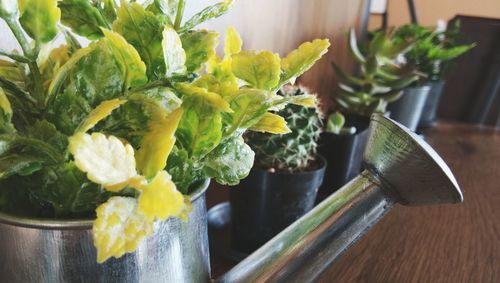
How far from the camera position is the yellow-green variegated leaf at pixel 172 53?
0.63 ft

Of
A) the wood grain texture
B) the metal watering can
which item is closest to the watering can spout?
the metal watering can

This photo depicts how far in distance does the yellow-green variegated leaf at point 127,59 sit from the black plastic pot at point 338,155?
0.47 m

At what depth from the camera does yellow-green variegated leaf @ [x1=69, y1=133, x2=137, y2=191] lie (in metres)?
0.16

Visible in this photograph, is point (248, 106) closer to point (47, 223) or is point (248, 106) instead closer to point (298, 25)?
point (47, 223)

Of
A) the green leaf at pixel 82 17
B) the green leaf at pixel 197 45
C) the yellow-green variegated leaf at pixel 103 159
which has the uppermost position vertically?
the green leaf at pixel 82 17

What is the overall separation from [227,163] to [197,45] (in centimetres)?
7

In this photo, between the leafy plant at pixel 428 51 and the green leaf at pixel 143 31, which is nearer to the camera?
the green leaf at pixel 143 31

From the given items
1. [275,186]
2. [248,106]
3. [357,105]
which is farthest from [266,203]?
[357,105]

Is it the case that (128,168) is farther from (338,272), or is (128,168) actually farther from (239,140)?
(338,272)

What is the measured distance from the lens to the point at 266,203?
19.5 inches

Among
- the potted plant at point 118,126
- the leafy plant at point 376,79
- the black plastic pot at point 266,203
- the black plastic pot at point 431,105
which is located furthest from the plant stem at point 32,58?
the black plastic pot at point 431,105

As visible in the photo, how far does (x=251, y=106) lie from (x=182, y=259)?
96mm

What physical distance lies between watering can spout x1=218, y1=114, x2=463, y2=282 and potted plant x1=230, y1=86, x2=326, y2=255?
15cm

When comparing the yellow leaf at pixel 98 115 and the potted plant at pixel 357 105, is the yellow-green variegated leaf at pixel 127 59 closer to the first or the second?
the yellow leaf at pixel 98 115
